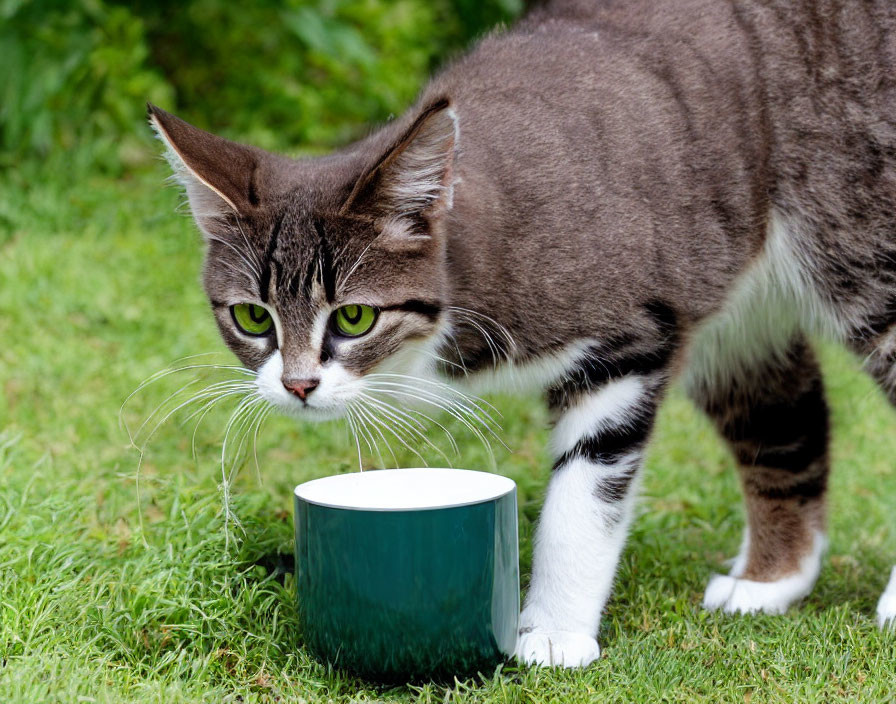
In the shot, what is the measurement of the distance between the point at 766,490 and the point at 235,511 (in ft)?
5.25

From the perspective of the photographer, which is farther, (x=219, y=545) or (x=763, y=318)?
(x=763, y=318)

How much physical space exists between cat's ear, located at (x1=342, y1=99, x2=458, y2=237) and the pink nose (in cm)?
39

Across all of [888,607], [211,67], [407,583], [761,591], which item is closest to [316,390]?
[407,583]

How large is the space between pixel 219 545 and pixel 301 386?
1.88 ft

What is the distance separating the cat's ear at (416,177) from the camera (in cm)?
237

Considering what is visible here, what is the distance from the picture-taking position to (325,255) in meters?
2.49

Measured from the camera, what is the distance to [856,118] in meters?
2.98

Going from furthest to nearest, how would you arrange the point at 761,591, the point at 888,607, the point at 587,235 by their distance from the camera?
the point at 761,591, the point at 888,607, the point at 587,235

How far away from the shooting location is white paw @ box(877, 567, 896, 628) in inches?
111

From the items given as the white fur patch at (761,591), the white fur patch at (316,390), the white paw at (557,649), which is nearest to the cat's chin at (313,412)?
the white fur patch at (316,390)

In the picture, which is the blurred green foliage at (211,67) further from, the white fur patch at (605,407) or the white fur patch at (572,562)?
the white fur patch at (572,562)

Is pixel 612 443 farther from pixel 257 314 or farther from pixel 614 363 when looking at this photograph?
pixel 257 314

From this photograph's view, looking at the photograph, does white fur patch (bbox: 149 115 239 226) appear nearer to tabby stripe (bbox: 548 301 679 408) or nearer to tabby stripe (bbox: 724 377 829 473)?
tabby stripe (bbox: 548 301 679 408)

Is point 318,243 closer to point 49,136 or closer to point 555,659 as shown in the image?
point 555,659
